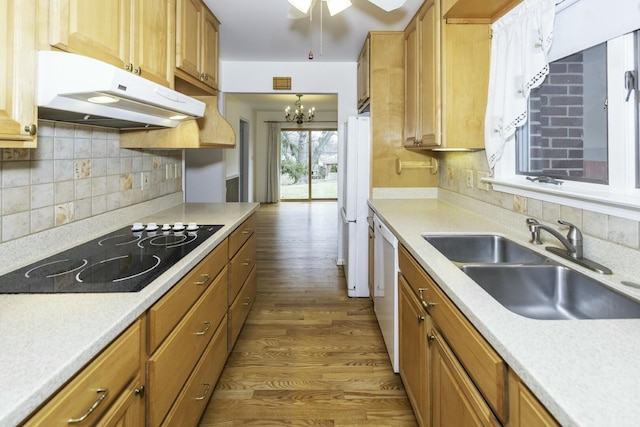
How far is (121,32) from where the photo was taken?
1611 mm

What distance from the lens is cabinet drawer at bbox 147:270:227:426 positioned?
3.94 feet

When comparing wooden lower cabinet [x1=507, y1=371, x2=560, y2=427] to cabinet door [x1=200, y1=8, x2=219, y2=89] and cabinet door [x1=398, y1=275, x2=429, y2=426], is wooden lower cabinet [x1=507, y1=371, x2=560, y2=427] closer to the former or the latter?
cabinet door [x1=398, y1=275, x2=429, y2=426]

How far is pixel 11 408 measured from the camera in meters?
Result: 0.62

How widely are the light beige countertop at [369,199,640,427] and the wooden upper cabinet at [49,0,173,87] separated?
1.45 metres

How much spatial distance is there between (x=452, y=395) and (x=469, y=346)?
0.25m

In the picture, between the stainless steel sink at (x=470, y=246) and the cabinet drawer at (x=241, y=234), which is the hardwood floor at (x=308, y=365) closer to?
the cabinet drawer at (x=241, y=234)

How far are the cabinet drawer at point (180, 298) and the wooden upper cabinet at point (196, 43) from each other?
1.12 m

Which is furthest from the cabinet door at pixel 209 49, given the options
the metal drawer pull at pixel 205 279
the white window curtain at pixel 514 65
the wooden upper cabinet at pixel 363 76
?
the white window curtain at pixel 514 65

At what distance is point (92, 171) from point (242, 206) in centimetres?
126

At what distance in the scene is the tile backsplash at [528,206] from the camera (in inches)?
52.6

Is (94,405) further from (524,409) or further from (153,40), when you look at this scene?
(153,40)

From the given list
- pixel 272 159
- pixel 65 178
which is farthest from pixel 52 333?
pixel 272 159

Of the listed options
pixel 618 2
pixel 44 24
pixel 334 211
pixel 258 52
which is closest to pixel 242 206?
pixel 258 52

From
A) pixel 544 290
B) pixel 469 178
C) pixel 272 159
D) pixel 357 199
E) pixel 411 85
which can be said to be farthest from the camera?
pixel 272 159
